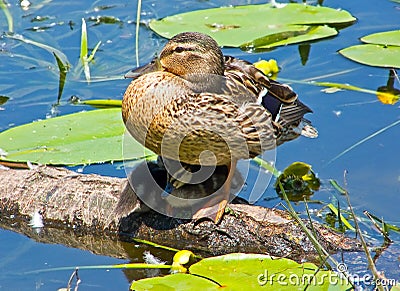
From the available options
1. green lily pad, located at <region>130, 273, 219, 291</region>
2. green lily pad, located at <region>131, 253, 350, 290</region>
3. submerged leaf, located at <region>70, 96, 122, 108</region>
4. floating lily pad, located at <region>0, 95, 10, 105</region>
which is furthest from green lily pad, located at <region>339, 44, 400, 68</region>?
green lily pad, located at <region>130, 273, 219, 291</region>

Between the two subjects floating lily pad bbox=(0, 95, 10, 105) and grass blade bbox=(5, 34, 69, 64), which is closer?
floating lily pad bbox=(0, 95, 10, 105)

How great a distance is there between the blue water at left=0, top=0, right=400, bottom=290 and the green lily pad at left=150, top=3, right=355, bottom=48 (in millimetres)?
172

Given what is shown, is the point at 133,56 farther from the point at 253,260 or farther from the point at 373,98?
the point at 253,260

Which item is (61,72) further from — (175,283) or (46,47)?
(175,283)

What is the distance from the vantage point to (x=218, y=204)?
15.8ft

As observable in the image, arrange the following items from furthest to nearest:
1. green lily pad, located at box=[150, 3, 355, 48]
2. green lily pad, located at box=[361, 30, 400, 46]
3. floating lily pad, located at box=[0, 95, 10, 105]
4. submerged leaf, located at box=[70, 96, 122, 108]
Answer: green lily pad, located at box=[150, 3, 355, 48]
green lily pad, located at box=[361, 30, 400, 46]
floating lily pad, located at box=[0, 95, 10, 105]
submerged leaf, located at box=[70, 96, 122, 108]

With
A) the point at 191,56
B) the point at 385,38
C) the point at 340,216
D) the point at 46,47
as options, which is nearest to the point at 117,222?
the point at 191,56

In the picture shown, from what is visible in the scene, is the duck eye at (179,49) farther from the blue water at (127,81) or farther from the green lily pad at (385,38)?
the green lily pad at (385,38)

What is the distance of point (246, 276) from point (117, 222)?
1.09 meters

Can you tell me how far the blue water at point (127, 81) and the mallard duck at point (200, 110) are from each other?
1.75ft

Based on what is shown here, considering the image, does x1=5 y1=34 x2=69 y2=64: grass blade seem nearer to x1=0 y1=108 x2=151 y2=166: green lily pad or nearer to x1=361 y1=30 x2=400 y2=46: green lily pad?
x1=0 y1=108 x2=151 y2=166: green lily pad

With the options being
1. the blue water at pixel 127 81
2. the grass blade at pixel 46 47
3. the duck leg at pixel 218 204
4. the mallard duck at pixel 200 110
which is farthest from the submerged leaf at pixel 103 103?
the duck leg at pixel 218 204

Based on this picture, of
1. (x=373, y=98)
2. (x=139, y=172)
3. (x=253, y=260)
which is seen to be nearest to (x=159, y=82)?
(x=139, y=172)

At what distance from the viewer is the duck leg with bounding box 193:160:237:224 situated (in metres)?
4.71
